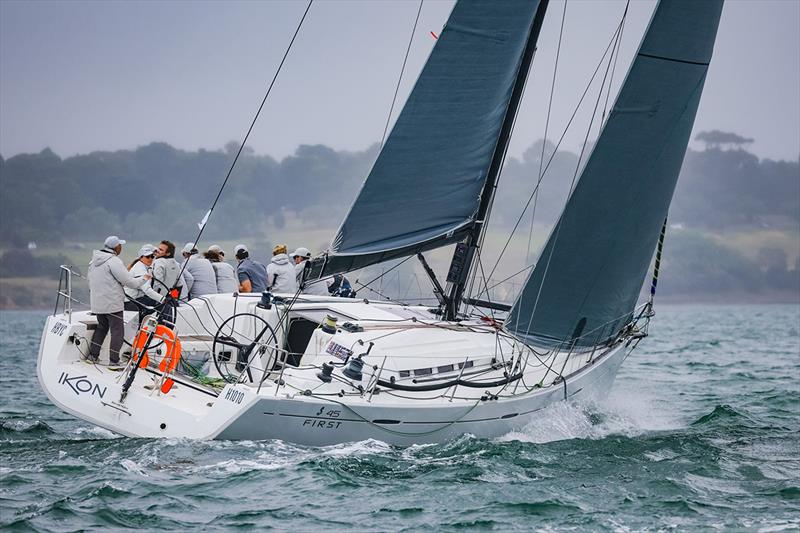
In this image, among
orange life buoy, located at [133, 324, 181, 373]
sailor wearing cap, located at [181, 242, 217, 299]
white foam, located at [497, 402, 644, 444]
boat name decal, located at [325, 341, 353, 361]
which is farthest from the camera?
sailor wearing cap, located at [181, 242, 217, 299]

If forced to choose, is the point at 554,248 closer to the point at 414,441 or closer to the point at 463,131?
the point at 463,131

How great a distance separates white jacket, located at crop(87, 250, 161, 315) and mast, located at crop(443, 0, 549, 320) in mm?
3359

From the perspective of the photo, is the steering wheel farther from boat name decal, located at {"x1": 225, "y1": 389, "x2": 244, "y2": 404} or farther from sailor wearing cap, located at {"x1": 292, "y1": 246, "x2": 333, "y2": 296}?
boat name decal, located at {"x1": 225, "y1": 389, "x2": 244, "y2": 404}

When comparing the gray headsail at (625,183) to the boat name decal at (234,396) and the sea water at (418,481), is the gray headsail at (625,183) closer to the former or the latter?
the sea water at (418,481)

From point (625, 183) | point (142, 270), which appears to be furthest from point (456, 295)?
point (142, 270)

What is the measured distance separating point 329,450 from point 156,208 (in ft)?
385

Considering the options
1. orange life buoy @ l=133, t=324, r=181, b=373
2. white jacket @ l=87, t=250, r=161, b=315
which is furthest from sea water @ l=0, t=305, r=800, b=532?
white jacket @ l=87, t=250, r=161, b=315

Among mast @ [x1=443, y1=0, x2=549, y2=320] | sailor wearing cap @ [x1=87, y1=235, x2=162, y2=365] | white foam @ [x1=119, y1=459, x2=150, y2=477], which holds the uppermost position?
mast @ [x1=443, y1=0, x2=549, y2=320]

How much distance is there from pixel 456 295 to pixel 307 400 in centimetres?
311

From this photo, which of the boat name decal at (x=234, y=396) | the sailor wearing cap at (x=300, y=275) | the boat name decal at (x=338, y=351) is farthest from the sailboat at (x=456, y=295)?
the sailor wearing cap at (x=300, y=275)

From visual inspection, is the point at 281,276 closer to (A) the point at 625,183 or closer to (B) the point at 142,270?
(B) the point at 142,270

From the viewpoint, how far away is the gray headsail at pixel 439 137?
10.3 m

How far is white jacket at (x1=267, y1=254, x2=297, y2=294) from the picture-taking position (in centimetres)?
1211

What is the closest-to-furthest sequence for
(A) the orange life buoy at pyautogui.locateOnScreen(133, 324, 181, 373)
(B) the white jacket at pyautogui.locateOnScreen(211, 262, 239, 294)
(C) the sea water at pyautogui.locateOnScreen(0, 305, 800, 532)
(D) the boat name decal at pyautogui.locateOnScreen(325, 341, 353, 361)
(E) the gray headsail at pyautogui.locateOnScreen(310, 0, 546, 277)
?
(C) the sea water at pyautogui.locateOnScreen(0, 305, 800, 532)
(A) the orange life buoy at pyautogui.locateOnScreen(133, 324, 181, 373)
(D) the boat name decal at pyautogui.locateOnScreen(325, 341, 353, 361)
(E) the gray headsail at pyautogui.locateOnScreen(310, 0, 546, 277)
(B) the white jacket at pyautogui.locateOnScreen(211, 262, 239, 294)
